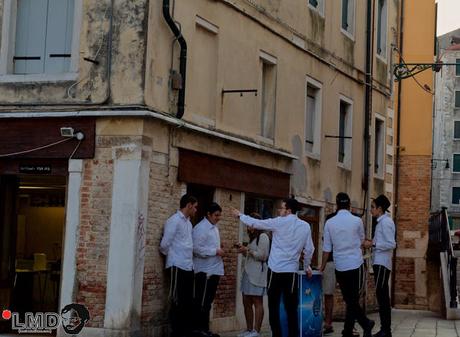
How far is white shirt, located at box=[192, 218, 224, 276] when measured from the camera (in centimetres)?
1495

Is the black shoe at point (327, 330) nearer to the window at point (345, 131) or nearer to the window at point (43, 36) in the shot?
the window at point (43, 36)

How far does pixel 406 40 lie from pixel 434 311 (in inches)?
377

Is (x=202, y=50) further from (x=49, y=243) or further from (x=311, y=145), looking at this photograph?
(x=311, y=145)

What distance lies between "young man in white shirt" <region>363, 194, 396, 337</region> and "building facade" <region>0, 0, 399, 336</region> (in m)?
3.07

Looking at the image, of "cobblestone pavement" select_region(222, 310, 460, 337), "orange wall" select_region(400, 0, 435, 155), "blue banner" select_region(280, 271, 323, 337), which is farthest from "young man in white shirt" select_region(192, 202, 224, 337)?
"orange wall" select_region(400, 0, 435, 155)

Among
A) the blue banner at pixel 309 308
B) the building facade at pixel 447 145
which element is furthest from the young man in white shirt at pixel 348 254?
the building facade at pixel 447 145

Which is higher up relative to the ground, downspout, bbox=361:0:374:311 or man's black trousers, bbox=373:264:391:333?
downspout, bbox=361:0:374:311

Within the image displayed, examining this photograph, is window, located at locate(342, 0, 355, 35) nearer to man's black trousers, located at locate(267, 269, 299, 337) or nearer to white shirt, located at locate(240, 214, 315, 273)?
white shirt, located at locate(240, 214, 315, 273)

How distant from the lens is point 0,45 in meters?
15.1

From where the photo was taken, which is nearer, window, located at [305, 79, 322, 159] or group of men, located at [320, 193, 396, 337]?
group of men, located at [320, 193, 396, 337]

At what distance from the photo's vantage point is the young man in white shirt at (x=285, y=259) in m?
13.4

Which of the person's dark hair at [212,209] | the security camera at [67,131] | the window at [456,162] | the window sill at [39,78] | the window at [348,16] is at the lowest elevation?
the person's dark hair at [212,209]

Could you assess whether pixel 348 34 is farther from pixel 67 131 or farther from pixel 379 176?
pixel 67 131

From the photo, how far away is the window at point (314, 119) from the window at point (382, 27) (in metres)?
5.56
